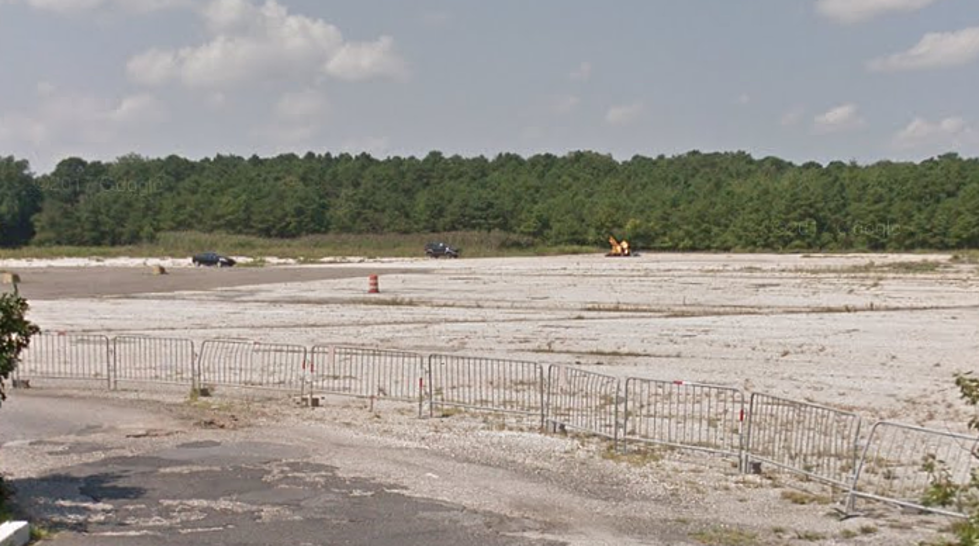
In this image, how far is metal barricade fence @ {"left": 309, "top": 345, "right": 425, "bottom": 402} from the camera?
19031 millimetres

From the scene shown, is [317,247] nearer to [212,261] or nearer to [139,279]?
[212,261]

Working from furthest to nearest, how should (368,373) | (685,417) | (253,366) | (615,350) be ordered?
(615,350)
(253,366)
(368,373)
(685,417)

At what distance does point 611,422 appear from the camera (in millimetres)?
15773

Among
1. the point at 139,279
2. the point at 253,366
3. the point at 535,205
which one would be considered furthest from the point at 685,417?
the point at 535,205

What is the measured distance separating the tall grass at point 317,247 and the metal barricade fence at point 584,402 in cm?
7614

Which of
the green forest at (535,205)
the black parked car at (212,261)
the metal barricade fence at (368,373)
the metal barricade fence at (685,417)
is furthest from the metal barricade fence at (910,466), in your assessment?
the green forest at (535,205)

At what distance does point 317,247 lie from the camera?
385 ft

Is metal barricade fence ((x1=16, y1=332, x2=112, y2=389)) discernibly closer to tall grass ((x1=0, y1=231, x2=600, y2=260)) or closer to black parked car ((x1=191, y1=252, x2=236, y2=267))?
black parked car ((x1=191, y1=252, x2=236, y2=267))

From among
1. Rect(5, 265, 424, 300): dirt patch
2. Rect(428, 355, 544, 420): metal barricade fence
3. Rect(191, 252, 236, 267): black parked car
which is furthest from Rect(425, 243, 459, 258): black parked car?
Rect(428, 355, 544, 420): metal barricade fence

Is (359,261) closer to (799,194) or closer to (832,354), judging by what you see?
(799,194)

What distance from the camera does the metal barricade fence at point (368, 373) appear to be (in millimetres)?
19031

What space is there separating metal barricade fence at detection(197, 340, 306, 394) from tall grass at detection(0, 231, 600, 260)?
69.7 m

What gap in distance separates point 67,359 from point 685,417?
15265 millimetres

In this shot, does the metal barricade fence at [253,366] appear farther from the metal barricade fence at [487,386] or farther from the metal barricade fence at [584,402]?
the metal barricade fence at [584,402]
